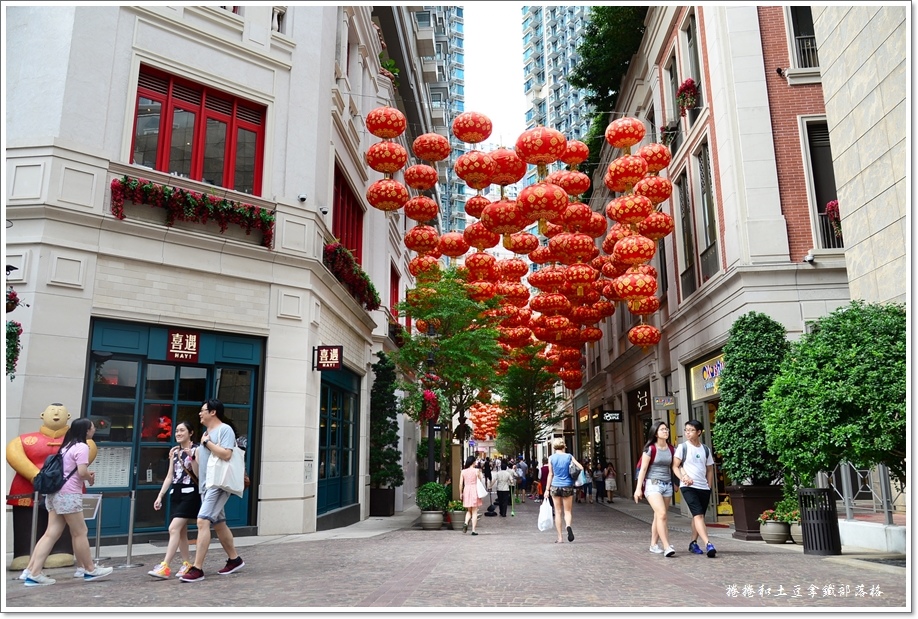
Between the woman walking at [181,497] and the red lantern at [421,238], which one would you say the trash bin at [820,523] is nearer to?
the woman walking at [181,497]

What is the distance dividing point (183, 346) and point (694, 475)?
8.70 m

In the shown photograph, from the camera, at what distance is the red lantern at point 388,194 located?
13281 millimetres

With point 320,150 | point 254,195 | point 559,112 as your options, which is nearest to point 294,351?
point 254,195

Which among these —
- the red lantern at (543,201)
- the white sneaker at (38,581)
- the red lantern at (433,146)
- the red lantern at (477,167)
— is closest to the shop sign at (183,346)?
the white sneaker at (38,581)

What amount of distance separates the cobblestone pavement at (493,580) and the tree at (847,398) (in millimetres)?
1275

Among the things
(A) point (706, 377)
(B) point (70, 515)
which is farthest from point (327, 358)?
(A) point (706, 377)

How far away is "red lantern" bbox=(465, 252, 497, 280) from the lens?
16139 millimetres

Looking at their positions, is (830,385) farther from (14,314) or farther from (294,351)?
(14,314)

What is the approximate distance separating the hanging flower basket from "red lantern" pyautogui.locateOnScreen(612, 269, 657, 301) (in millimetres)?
5836

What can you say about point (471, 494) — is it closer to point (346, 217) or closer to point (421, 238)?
point (421, 238)

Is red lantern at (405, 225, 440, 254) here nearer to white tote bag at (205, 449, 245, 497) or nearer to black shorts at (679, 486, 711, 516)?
black shorts at (679, 486, 711, 516)

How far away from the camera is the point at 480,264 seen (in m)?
16.2

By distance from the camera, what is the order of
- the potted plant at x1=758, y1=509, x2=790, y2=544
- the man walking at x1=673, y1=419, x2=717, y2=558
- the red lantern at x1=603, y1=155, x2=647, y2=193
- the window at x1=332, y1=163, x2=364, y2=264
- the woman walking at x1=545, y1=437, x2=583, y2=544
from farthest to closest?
the window at x1=332, y1=163, x2=364, y2=264 < the red lantern at x1=603, y1=155, x2=647, y2=193 < the woman walking at x1=545, y1=437, x2=583, y2=544 < the potted plant at x1=758, y1=509, x2=790, y2=544 < the man walking at x1=673, y1=419, x2=717, y2=558

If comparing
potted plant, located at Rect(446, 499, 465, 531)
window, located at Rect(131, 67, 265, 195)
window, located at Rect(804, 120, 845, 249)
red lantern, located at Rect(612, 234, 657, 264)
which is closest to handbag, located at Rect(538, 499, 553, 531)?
potted plant, located at Rect(446, 499, 465, 531)
